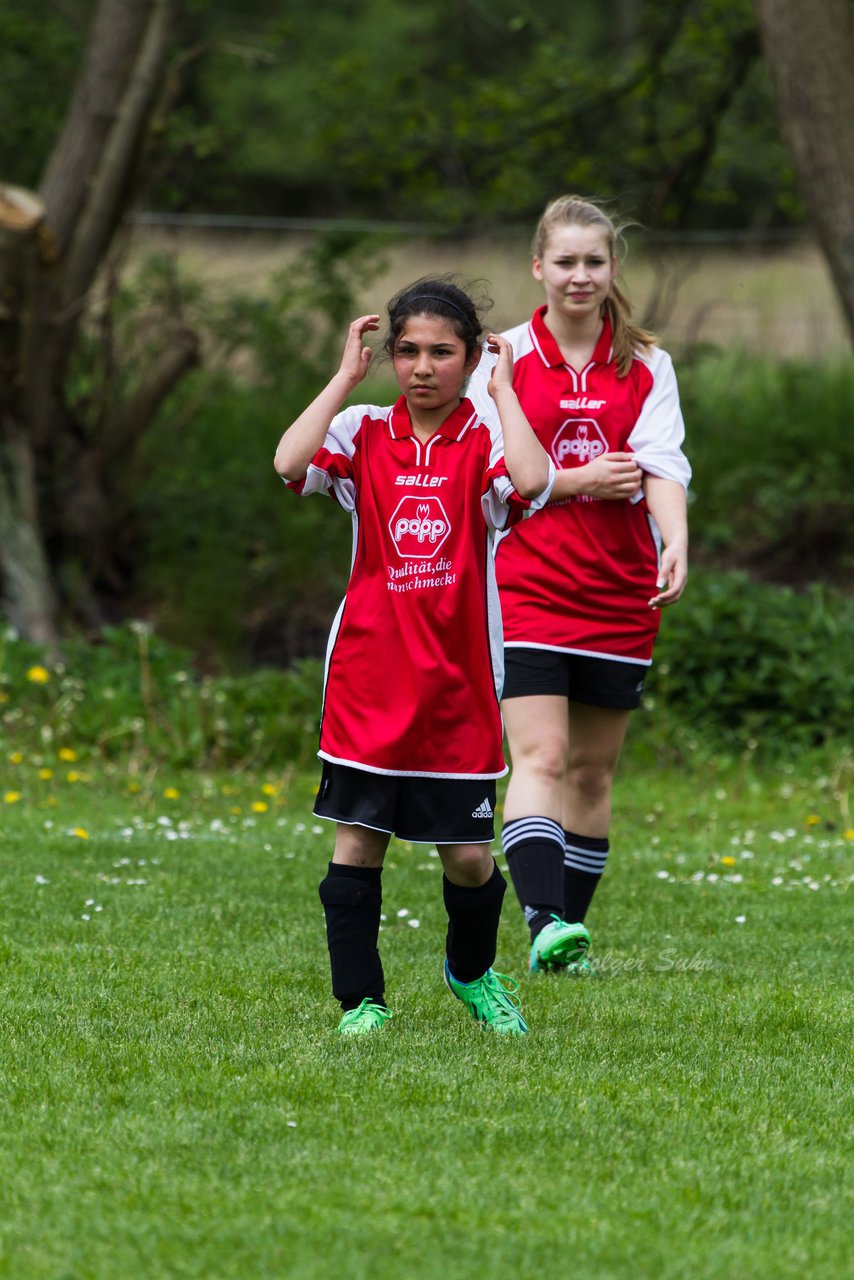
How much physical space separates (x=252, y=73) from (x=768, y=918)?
27019 millimetres

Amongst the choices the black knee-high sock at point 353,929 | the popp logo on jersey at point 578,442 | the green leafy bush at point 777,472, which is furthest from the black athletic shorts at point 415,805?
the green leafy bush at point 777,472

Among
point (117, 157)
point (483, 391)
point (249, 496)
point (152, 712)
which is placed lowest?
point (152, 712)

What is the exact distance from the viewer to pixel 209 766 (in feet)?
28.7

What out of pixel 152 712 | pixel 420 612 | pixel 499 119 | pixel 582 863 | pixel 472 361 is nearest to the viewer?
pixel 420 612

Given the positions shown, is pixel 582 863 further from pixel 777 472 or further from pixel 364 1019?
pixel 777 472

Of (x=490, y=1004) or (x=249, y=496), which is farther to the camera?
(x=249, y=496)

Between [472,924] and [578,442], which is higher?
[578,442]

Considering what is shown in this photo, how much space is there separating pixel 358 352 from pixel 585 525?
1086 millimetres

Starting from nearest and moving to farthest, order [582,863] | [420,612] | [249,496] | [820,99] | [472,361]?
[420,612]
[472,361]
[582,863]
[820,99]
[249,496]

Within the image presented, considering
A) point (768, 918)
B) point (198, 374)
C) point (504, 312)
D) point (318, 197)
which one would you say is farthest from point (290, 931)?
point (318, 197)

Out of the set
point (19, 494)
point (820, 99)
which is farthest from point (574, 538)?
point (19, 494)

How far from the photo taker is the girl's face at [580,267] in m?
4.91

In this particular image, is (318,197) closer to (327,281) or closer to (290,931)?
(327,281)

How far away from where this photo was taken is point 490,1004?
4.24m
